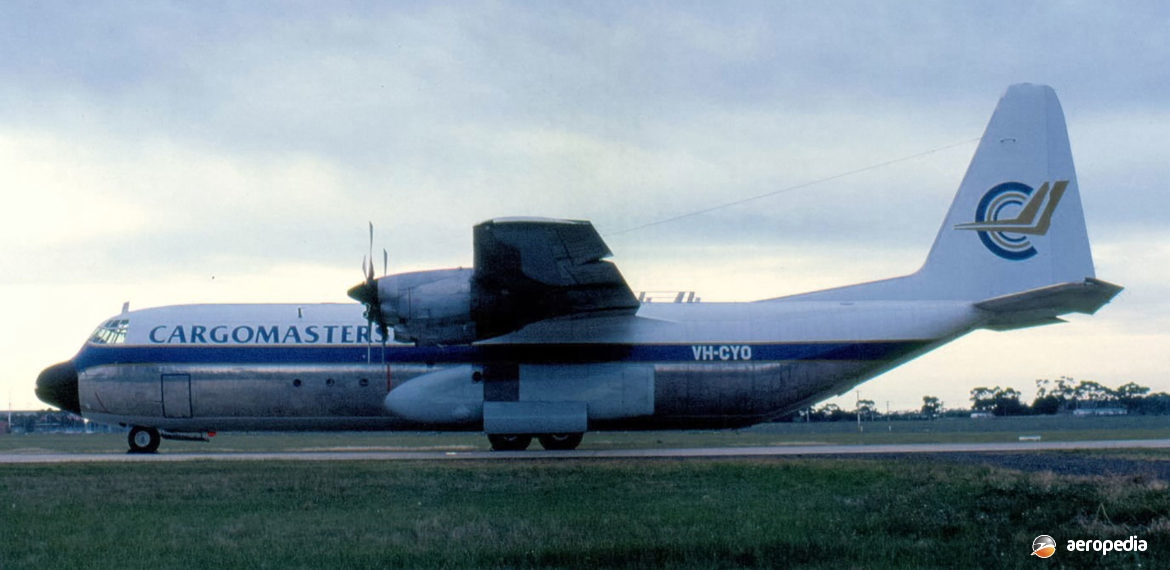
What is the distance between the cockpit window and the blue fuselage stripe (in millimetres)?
1256

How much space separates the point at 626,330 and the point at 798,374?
3.87 m

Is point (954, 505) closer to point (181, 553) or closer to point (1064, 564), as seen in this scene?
point (1064, 564)

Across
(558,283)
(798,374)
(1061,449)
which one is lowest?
(1061,449)

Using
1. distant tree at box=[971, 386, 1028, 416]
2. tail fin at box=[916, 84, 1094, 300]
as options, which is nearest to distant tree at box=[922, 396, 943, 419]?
distant tree at box=[971, 386, 1028, 416]

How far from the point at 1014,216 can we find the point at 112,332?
20.7m

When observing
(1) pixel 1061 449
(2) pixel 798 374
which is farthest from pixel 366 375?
(1) pixel 1061 449

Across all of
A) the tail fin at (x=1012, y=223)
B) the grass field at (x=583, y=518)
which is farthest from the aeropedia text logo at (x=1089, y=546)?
the tail fin at (x=1012, y=223)

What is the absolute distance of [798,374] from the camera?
2311 cm

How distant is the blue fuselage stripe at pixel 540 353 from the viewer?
74.9ft

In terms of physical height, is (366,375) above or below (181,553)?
above

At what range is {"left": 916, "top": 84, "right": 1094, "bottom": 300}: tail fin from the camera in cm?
2347

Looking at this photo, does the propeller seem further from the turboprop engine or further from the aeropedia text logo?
the aeropedia text logo

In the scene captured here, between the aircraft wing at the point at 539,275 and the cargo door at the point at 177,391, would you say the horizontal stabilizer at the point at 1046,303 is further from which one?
the cargo door at the point at 177,391

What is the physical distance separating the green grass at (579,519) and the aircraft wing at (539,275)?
14.0 feet
